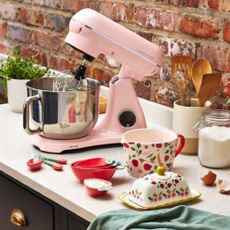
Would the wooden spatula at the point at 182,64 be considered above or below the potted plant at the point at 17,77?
above

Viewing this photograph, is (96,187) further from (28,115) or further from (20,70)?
(20,70)

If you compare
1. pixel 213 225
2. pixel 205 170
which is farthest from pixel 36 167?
pixel 213 225

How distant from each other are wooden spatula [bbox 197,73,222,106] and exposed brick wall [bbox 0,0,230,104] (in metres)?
0.11

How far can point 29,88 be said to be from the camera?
6.18 ft

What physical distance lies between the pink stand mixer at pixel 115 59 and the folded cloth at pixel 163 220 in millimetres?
492

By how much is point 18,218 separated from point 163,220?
54 centimetres

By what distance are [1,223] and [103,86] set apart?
2.33 feet

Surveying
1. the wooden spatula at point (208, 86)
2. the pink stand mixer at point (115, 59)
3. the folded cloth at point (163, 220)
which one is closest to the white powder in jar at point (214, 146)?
the wooden spatula at point (208, 86)

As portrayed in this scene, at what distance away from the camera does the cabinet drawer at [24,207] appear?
164cm

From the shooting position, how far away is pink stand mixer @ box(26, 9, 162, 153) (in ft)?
5.84

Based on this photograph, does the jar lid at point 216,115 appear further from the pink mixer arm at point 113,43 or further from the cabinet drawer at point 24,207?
the cabinet drawer at point 24,207

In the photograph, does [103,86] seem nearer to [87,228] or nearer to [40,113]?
[40,113]

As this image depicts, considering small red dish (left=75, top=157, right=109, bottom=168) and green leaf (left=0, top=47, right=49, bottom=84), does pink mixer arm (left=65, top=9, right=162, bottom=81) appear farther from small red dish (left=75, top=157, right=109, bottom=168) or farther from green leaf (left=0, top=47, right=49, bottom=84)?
Result: green leaf (left=0, top=47, right=49, bottom=84)

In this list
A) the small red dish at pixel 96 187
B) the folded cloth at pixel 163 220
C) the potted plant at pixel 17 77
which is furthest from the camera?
the potted plant at pixel 17 77
